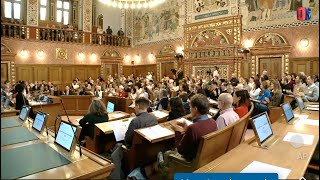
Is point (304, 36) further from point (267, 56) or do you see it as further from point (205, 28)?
point (205, 28)

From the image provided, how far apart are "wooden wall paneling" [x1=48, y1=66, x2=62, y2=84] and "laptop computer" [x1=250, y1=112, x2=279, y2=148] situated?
11116mm

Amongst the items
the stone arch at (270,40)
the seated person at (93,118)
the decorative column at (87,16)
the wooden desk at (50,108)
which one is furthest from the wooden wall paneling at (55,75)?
the seated person at (93,118)

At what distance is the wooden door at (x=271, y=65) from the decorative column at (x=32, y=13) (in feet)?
31.8

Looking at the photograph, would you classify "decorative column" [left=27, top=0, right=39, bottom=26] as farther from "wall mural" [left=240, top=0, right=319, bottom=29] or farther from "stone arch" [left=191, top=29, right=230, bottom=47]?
"wall mural" [left=240, top=0, right=319, bottom=29]

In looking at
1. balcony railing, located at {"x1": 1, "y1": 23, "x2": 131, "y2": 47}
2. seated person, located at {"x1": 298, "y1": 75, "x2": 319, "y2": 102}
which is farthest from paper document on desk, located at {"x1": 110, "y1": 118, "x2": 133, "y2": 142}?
balcony railing, located at {"x1": 1, "y1": 23, "x2": 131, "y2": 47}

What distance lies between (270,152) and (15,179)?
144 centimetres

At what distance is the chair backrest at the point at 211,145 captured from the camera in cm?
185

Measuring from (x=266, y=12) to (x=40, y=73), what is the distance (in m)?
9.47

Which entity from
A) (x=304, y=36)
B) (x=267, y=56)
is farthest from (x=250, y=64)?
(x=304, y=36)

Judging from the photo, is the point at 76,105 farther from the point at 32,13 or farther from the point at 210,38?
the point at 32,13

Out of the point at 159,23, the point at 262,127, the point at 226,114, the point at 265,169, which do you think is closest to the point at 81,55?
the point at 159,23

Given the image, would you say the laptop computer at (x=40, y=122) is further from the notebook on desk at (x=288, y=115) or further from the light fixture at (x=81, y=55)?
the light fixture at (x=81, y=55)

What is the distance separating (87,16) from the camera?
43.1ft

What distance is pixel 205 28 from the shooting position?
1074 cm
